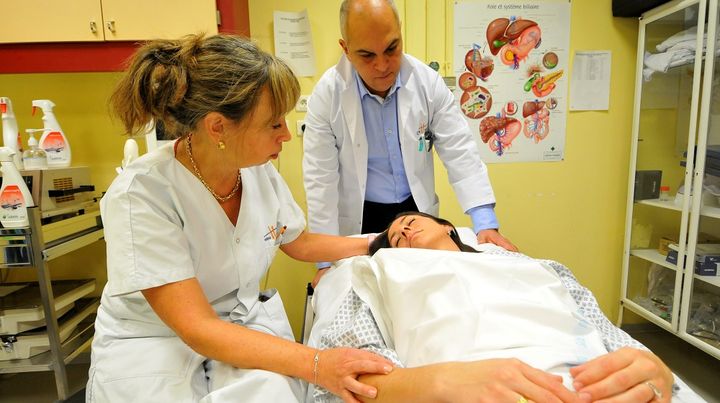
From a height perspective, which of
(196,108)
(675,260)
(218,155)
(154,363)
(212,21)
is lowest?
(675,260)

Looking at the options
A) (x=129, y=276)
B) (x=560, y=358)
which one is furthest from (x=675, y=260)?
(x=129, y=276)

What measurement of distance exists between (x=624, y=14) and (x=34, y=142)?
3.03 metres

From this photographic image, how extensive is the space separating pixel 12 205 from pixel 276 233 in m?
1.14

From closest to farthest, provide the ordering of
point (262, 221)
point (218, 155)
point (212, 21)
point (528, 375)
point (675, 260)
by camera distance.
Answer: point (528, 375) → point (218, 155) → point (262, 221) → point (212, 21) → point (675, 260)

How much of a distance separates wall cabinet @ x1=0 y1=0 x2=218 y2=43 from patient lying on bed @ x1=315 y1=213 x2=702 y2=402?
4.57 feet

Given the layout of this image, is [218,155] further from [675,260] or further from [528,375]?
[675,260]

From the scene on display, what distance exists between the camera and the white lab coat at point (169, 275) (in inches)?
30.1

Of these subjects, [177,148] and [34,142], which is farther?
[34,142]

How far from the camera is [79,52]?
1737 millimetres

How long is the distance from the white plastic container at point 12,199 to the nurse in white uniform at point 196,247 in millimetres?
884

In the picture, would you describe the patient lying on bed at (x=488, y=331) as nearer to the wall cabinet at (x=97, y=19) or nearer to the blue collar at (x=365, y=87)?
the blue collar at (x=365, y=87)

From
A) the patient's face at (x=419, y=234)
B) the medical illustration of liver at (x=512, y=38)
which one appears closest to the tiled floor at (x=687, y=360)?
the patient's face at (x=419, y=234)

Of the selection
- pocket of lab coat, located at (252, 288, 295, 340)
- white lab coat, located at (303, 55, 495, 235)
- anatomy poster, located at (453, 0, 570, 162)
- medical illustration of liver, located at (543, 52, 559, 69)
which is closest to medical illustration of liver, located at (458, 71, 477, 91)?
anatomy poster, located at (453, 0, 570, 162)

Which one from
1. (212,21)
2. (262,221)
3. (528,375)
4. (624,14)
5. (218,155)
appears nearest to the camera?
(528,375)
